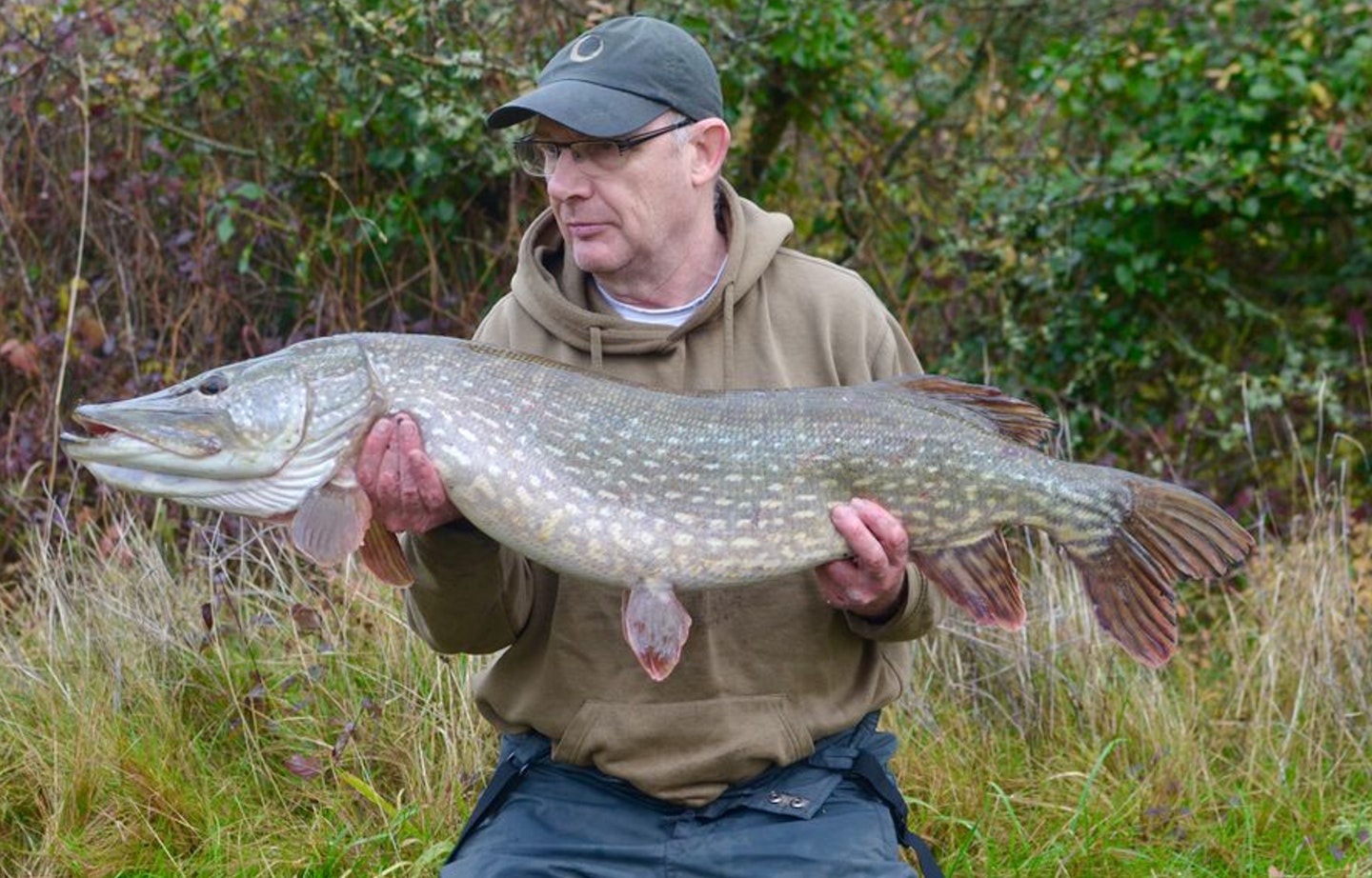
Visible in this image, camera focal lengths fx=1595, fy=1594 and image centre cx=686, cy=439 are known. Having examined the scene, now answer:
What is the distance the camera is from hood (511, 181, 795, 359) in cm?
297

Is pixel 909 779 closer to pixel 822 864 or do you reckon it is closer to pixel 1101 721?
pixel 1101 721

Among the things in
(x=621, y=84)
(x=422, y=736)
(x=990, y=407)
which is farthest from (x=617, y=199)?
(x=422, y=736)

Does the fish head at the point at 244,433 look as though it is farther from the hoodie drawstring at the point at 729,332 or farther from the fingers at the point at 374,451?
the hoodie drawstring at the point at 729,332

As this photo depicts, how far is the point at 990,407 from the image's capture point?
281 cm

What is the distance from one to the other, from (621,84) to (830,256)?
150 inches

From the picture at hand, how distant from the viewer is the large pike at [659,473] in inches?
104

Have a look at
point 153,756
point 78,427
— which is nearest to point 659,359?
point 153,756

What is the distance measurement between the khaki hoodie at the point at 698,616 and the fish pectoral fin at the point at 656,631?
0.68ft

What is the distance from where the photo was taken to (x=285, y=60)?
5887 mm

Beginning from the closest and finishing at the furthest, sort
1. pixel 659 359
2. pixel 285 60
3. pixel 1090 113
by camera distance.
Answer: pixel 659 359 < pixel 285 60 < pixel 1090 113

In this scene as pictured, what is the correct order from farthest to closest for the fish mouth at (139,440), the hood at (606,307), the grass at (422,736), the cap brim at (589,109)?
the grass at (422,736), the hood at (606,307), the cap brim at (589,109), the fish mouth at (139,440)

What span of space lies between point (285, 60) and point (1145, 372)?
3627 millimetres

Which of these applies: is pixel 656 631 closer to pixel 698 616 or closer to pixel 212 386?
pixel 698 616

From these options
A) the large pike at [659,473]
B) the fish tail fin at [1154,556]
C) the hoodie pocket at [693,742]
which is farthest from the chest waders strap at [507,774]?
the fish tail fin at [1154,556]
